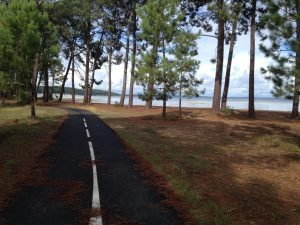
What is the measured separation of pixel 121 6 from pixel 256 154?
35433mm

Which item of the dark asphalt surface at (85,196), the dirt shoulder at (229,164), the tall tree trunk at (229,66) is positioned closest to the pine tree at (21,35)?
the dirt shoulder at (229,164)

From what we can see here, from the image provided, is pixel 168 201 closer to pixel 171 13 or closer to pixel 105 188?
pixel 105 188

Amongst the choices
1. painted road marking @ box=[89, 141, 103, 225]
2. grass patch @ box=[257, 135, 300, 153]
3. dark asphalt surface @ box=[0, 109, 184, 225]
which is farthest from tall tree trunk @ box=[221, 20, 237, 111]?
painted road marking @ box=[89, 141, 103, 225]

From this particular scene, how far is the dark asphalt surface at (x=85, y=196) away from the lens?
25.3 ft

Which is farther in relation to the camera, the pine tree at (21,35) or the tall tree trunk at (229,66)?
the tall tree trunk at (229,66)

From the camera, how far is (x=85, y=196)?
30.3 feet

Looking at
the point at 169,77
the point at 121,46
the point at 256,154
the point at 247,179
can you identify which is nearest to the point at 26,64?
the point at 169,77

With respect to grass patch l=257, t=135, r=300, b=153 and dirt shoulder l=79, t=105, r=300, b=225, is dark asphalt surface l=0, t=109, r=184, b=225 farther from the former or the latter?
grass patch l=257, t=135, r=300, b=153

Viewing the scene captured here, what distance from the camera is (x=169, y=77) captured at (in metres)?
29.9

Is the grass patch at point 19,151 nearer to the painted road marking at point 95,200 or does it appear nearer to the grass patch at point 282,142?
the painted road marking at point 95,200

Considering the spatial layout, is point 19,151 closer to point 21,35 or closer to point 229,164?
point 229,164

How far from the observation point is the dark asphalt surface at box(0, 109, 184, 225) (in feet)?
25.3

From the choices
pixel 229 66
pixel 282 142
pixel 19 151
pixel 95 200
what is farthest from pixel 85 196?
pixel 229 66

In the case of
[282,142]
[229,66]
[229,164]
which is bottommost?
[229,164]
